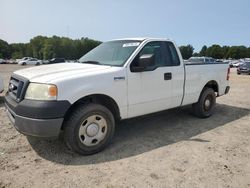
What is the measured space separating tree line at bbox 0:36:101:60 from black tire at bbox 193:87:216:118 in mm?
71437

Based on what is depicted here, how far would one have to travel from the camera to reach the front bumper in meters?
3.35

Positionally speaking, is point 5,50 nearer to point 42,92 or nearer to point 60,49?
point 60,49

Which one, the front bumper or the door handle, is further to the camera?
the door handle

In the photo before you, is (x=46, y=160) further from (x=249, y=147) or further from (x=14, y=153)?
(x=249, y=147)

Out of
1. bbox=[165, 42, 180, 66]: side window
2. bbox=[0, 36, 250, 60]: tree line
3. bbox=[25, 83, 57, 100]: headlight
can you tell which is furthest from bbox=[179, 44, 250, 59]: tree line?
bbox=[25, 83, 57, 100]: headlight

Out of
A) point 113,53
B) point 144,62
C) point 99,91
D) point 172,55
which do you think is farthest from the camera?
point 172,55

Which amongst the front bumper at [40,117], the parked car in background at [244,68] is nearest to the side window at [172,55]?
the front bumper at [40,117]

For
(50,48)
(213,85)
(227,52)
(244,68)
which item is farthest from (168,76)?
(227,52)

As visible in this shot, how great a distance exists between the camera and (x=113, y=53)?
4.75 meters

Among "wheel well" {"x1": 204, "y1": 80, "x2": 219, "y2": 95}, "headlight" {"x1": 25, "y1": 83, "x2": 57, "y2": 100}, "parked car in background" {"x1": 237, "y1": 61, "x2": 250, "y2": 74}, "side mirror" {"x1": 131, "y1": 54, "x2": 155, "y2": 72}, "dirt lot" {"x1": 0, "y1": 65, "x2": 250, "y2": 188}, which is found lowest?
"parked car in background" {"x1": 237, "y1": 61, "x2": 250, "y2": 74}

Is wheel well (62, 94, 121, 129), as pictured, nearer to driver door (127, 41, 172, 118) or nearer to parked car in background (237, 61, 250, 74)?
driver door (127, 41, 172, 118)

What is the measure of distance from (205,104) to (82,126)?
3.60 metres

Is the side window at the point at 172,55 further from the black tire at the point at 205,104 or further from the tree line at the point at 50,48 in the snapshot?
the tree line at the point at 50,48

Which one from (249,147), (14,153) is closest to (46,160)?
(14,153)
